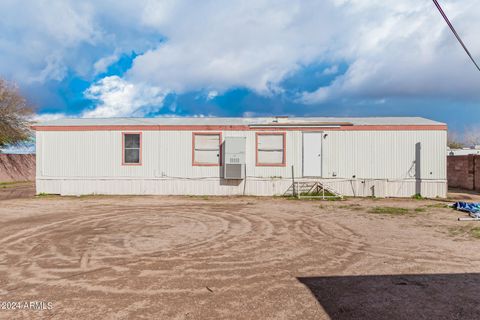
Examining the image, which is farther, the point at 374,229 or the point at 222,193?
the point at 222,193

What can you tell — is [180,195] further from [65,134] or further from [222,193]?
[65,134]

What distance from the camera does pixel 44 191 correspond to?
46.9 feet

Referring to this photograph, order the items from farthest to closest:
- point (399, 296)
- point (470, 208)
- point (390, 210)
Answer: point (390, 210) < point (470, 208) < point (399, 296)

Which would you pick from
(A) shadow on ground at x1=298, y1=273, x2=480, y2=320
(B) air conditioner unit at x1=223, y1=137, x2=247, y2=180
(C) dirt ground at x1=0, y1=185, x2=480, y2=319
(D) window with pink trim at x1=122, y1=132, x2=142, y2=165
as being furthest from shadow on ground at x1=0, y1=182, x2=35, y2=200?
(A) shadow on ground at x1=298, y1=273, x2=480, y2=320

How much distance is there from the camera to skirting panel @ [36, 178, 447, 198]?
13.6 m

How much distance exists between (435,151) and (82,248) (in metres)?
13.6

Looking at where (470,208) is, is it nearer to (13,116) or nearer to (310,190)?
(310,190)

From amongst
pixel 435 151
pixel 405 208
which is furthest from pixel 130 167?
pixel 435 151

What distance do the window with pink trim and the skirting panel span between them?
0.89 meters

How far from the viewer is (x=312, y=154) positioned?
45.7ft

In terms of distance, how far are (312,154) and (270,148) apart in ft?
6.04

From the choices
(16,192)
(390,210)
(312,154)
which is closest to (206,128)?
(312,154)

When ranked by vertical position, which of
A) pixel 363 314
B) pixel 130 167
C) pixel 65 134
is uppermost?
pixel 65 134

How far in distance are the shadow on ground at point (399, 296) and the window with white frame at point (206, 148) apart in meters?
10.1
